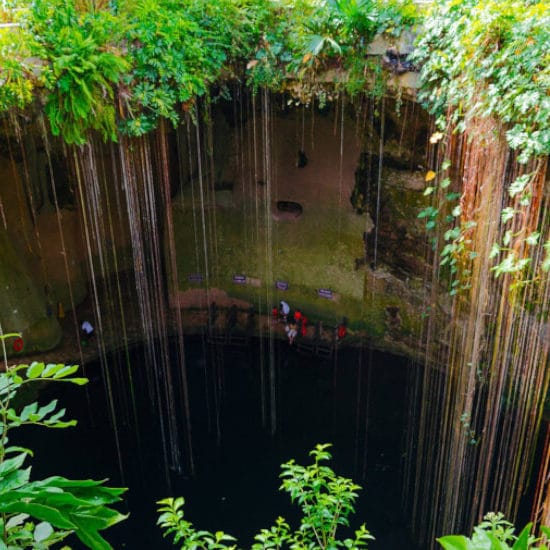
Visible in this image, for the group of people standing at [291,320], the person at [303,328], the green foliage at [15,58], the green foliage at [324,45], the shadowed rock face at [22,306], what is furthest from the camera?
the person at [303,328]

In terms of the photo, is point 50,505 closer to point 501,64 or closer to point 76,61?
point 501,64

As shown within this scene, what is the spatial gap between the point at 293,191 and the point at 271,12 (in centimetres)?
290

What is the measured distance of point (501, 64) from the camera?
3303mm

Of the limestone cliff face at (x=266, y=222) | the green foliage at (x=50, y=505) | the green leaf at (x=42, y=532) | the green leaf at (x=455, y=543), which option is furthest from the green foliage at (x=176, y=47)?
the green leaf at (x=455, y=543)

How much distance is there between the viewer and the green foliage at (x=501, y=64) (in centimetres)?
303

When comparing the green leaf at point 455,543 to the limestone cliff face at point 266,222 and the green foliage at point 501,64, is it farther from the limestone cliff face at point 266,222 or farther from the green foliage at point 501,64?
the limestone cliff face at point 266,222

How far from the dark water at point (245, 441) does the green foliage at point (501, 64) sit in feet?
11.7

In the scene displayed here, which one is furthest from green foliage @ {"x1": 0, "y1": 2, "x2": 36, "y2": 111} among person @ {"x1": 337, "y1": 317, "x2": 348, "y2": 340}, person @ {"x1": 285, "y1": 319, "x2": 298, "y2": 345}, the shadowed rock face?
person @ {"x1": 337, "y1": 317, "x2": 348, "y2": 340}

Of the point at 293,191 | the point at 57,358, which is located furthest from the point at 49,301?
the point at 293,191

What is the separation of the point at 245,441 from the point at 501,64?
177 inches

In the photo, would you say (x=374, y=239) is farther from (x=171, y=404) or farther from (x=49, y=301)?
(x=49, y=301)

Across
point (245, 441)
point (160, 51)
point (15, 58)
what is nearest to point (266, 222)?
point (245, 441)

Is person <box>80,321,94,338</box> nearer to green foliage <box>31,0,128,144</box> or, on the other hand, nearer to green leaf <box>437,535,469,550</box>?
green foliage <box>31,0,128,144</box>

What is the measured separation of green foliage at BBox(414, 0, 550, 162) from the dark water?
3564 millimetres
